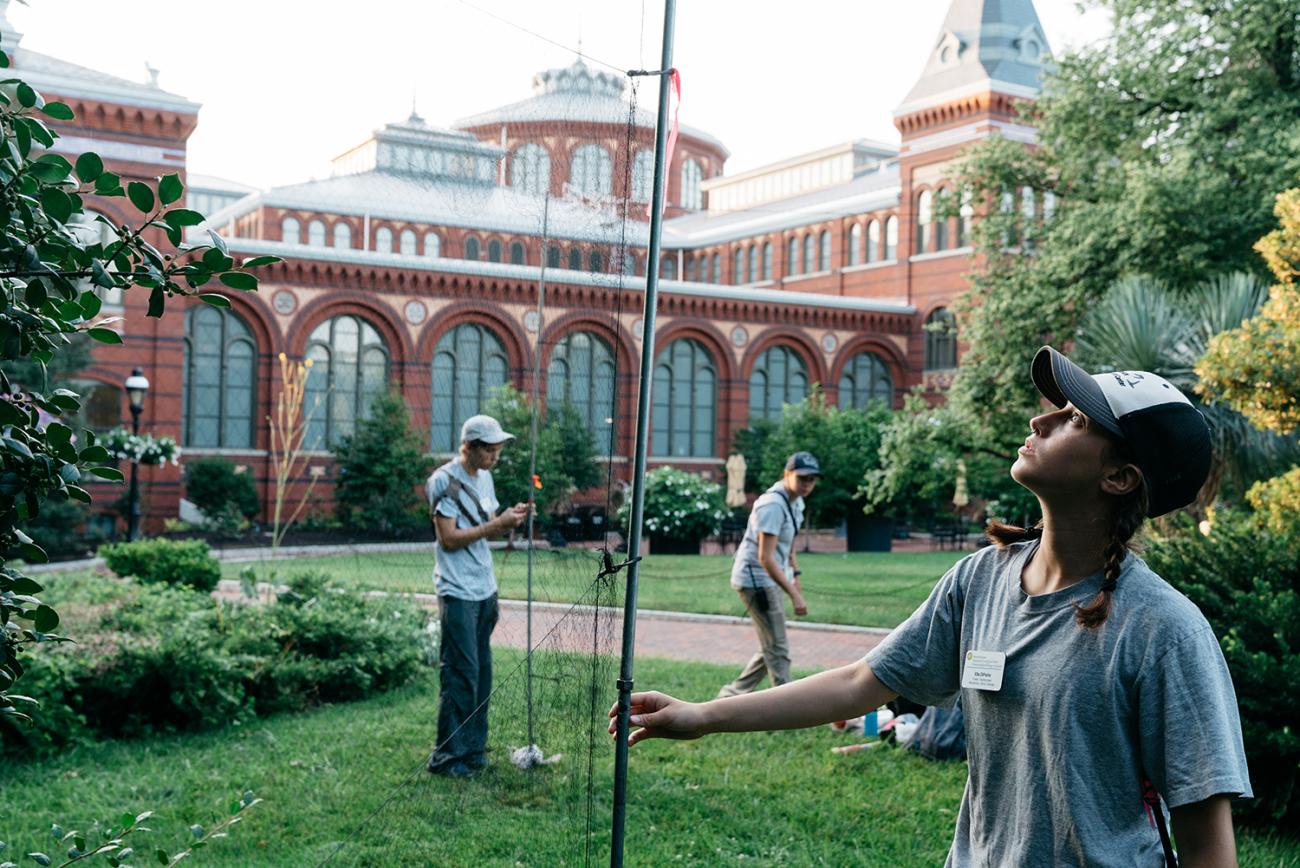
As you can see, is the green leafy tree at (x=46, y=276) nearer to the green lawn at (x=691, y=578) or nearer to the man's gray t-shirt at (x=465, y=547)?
the green lawn at (x=691, y=578)

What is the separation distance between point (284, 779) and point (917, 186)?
127 ft

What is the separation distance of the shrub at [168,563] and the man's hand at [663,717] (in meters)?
12.9

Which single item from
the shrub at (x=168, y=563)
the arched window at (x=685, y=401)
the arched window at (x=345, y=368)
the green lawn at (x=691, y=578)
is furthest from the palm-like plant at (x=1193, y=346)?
the arched window at (x=685, y=401)

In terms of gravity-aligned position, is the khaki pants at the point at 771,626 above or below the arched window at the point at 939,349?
below

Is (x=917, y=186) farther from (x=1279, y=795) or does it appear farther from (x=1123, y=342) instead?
(x=1279, y=795)

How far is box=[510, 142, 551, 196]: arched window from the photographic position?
13.3ft

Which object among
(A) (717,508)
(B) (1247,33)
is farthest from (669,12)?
(A) (717,508)

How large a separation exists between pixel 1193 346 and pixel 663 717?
38.8ft

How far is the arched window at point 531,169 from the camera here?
404cm

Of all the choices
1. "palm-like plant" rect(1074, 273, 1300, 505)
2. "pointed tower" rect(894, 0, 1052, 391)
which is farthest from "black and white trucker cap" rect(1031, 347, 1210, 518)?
"pointed tower" rect(894, 0, 1052, 391)

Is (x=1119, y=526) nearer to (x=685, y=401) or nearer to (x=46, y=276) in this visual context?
(x=46, y=276)

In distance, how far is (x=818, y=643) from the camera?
1307 centimetres

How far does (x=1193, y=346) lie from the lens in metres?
12.8

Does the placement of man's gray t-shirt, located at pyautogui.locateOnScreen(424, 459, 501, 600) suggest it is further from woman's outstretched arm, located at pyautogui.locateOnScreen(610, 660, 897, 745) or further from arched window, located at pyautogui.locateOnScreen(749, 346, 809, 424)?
arched window, located at pyautogui.locateOnScreen(749, 346, 809, 424)
